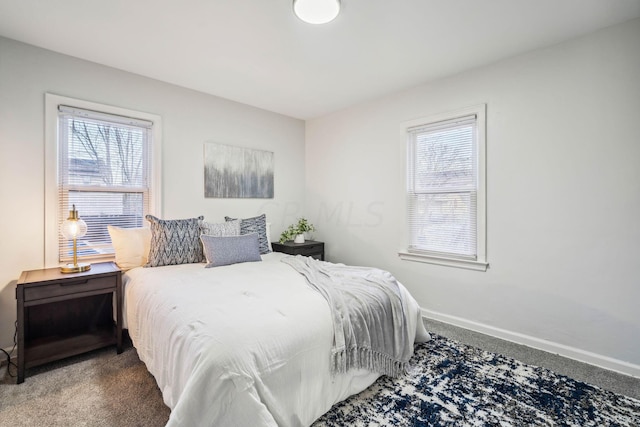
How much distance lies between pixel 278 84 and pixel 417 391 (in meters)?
3.08

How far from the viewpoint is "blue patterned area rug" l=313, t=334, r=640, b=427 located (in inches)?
68.5

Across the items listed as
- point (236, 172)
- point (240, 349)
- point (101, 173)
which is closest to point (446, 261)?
point (240, 349)

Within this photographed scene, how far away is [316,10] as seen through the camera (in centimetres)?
203

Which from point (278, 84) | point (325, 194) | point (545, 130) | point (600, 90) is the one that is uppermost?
point (278, 84)

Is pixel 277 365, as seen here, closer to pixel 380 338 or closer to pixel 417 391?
pixel 380 338

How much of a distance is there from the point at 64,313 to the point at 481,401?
10.9 ft

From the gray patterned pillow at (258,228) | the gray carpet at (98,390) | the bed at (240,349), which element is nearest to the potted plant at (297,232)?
the gray patterned pillow at (258,228)

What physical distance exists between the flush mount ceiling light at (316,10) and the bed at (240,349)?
185 cm

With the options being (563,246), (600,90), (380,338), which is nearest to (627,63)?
(600,90)

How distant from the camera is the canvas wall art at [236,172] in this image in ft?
12.0

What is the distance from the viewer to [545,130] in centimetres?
259

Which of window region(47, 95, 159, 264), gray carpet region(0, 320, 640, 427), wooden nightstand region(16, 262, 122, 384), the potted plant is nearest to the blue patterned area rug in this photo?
gray carpet region(0, 320, 640, 427)

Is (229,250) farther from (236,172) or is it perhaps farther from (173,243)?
(236,172)

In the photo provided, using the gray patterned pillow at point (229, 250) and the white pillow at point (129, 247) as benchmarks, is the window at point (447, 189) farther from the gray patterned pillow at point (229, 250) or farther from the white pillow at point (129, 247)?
the white pillow at point (129, 247)
